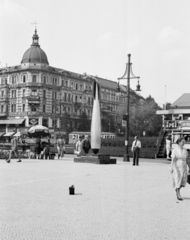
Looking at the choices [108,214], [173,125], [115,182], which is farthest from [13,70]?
[108,214]

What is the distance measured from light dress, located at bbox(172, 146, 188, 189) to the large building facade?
65.1 m

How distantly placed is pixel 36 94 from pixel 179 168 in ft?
223

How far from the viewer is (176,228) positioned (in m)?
7.04

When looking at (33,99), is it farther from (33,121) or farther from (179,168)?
(179,168)

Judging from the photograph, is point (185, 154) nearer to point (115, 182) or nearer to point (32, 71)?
point (115, 182)

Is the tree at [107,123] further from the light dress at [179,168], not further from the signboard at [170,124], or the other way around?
the light dress at [179,168]

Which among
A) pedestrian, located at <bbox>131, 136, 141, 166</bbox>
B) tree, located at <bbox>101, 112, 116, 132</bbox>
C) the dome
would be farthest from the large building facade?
pedestrian, located at <bbox>131, 136, 141, 166</bbox>

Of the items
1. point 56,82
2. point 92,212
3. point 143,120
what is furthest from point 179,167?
point 56,82

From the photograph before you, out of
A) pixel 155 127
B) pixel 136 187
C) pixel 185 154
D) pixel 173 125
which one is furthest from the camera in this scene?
pixel 155 127

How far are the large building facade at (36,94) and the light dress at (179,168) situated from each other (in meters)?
65.1

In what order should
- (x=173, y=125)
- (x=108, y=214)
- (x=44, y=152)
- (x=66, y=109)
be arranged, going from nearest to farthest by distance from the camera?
(x=108, y=214) < (x=44, y=152) < (x=173, y=125) < (x=66, y=109)

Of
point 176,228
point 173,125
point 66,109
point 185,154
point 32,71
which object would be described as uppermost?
point 32,71

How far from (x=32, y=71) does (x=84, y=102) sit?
636 inches

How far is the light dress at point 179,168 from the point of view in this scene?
1059 centimetres
